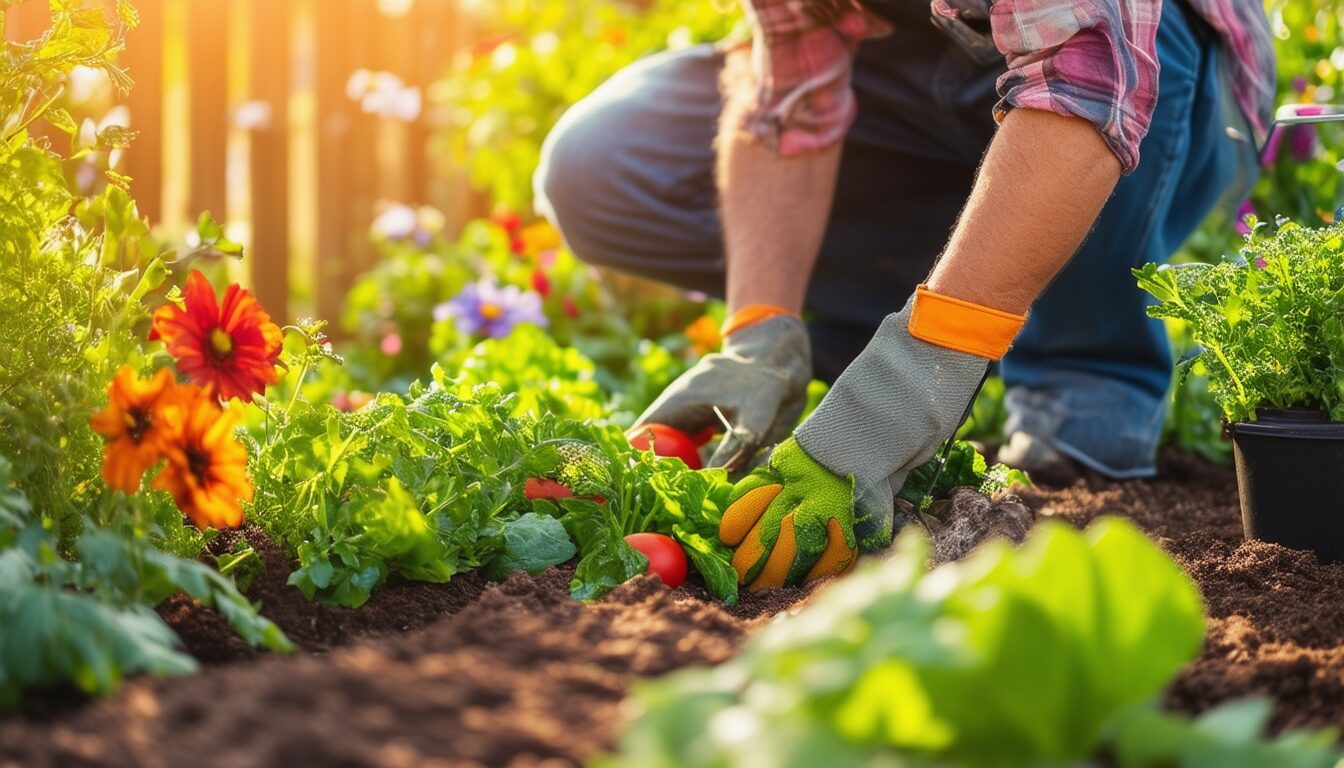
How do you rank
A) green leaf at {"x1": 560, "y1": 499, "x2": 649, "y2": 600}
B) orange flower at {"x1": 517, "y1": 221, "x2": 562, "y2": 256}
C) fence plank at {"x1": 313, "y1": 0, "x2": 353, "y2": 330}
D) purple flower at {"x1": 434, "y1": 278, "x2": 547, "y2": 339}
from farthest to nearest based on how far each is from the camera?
1. fence plank at {"x1": 313, "y1": 0, "x2": 353, "y2": 330}
2. orange flower at {"x1": 517, "y1": 221, "x2": 562, "y2": 256}
3. purple flower at {"x1": 434, "y1": 278, "x2": 547, "y2": 339}
4. green leaf at {"x1": 560, "y1": 499, "x2": 649, "y2": 600}

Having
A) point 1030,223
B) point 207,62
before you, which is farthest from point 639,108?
point 207,62

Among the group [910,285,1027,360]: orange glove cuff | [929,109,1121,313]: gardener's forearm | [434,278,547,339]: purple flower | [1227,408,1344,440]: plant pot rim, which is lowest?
[434,278,547,339]: purple flower

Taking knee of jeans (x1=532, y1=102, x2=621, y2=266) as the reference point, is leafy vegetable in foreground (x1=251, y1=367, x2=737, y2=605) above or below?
below

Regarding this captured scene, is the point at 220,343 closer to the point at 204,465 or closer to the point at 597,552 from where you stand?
the point at 204,465

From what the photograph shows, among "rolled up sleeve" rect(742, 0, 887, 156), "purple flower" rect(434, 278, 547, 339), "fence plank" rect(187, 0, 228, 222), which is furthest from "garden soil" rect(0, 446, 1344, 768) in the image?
"fence plank" rect(187, 0, 228, 222)

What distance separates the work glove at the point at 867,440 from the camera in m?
1.77

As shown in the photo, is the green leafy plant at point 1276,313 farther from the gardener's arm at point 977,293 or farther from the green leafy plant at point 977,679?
the green leafy plant at point 977,679

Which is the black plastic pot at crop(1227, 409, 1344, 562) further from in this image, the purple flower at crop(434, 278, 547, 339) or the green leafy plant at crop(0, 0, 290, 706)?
the purple flower at crop(434, 278, 547, 339)

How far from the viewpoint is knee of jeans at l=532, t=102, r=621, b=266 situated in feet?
9.58

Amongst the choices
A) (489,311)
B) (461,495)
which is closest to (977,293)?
(461,495)

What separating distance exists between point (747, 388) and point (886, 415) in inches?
16.9

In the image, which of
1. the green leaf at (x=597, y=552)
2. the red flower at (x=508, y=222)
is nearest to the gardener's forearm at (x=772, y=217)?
the green leaf at (x=597, y=552)

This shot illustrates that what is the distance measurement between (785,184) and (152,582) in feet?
5.13

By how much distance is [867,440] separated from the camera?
5.88 ft
